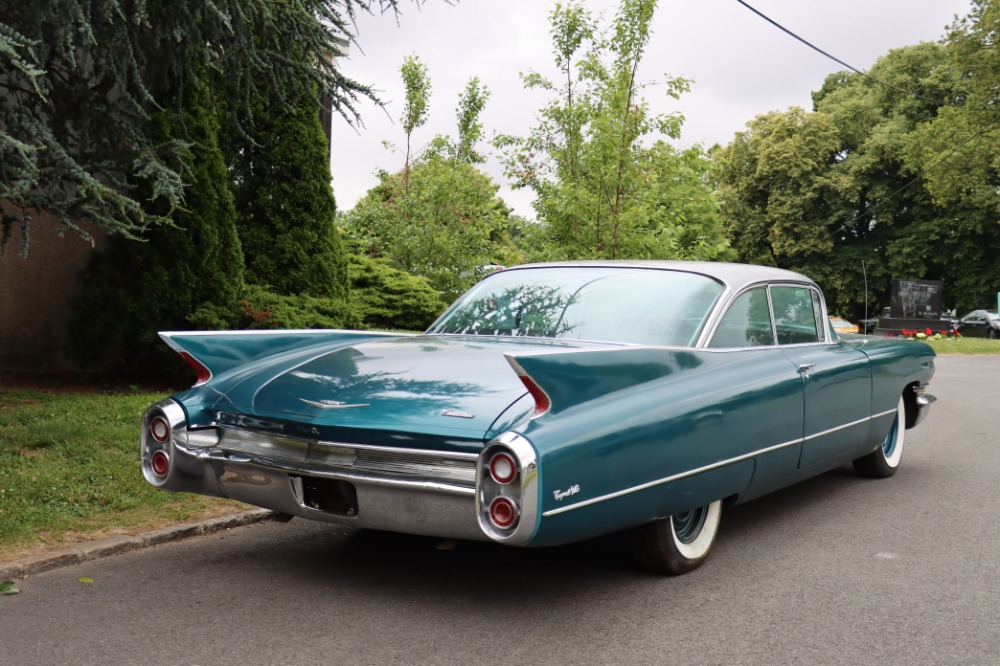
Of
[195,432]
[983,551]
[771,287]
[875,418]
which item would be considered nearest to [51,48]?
[195,432]

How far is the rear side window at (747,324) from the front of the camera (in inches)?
190

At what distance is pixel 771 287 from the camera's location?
550cm

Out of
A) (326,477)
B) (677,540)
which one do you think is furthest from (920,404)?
(326,477)

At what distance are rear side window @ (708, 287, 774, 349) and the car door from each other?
0.12 meters

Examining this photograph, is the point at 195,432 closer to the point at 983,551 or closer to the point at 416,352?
the point at 416,352

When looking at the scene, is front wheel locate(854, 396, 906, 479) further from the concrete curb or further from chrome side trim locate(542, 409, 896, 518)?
the concrete curb

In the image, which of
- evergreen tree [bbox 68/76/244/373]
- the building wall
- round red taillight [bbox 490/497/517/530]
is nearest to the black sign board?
evergreen tree [bbox 68/76/244/373]

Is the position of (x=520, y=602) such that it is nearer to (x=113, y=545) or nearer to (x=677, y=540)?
(x=677, y=540)

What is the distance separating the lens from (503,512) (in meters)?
3.40

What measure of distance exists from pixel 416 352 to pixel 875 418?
314 cm

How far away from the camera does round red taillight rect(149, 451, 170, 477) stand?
166 inches

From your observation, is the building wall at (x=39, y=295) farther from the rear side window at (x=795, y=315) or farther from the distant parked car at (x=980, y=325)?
the distant parked car at (x=980, y=325)

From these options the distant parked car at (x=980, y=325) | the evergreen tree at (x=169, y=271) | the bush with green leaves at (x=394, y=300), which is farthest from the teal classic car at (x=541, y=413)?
the distant parked car at (x=980, y=325)

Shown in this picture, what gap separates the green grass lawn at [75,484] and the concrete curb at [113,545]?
12cm
